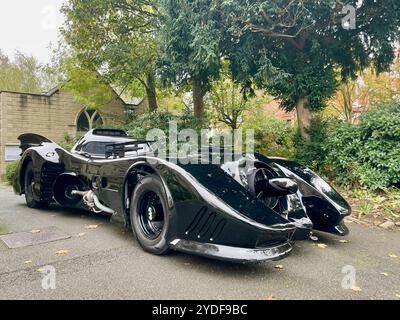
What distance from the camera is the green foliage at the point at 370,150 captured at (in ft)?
19.0

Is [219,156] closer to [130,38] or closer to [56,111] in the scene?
[130,38]

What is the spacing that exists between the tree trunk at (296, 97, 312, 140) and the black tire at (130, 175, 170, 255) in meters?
6.04

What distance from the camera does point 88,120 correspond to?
18641mm

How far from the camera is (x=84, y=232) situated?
3.97 meters

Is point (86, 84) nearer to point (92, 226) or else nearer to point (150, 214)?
point (92, 226)

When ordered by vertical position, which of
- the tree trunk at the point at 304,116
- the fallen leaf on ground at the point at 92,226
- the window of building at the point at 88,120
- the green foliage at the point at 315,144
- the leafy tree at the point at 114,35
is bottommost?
the fallen leaf on ground at the point at 92,226

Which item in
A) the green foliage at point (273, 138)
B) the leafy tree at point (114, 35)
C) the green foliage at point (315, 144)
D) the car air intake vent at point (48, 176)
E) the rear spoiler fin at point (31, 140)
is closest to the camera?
the car air intake vent at point (48, 176)

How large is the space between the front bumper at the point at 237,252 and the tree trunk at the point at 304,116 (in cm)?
610

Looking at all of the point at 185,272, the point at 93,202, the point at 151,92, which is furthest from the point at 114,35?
the point at 185,272

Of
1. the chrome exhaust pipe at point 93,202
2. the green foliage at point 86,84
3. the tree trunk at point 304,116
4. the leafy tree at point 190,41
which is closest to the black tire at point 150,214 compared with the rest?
the chrome exhaust pipe at point 93,202

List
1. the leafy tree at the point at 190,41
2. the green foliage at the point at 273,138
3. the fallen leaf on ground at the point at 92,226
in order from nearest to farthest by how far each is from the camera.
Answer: the fallen leaf on ground at the point at 92,226 → the leafy tree at the point at 190,41 → the green foliage at the point at 273,138

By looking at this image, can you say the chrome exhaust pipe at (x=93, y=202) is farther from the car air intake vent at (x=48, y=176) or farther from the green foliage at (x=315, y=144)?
the green foliage at (x=315, y=144)

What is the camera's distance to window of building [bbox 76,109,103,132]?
18.5 m
